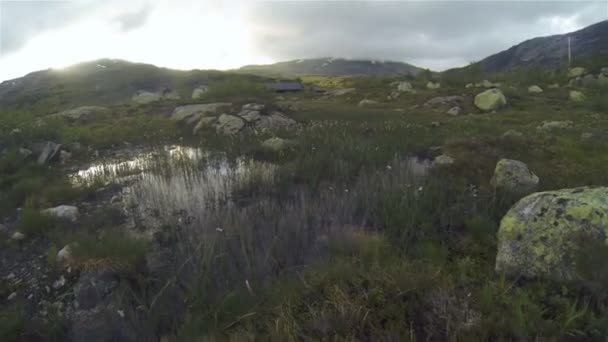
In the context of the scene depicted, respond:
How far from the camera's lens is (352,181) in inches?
237

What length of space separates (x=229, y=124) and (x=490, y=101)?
15.0 meters

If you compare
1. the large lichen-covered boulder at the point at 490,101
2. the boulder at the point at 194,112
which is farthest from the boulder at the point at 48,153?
the large lichen-covered boulder at the point at 490,101

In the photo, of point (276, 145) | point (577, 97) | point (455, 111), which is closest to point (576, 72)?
point (577, 97)

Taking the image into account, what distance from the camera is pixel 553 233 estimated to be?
119 inches

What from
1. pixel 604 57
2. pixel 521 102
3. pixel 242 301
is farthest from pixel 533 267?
pixel 604 57

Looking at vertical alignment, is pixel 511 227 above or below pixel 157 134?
below

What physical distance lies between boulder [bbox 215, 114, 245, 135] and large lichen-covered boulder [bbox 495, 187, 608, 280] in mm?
11693

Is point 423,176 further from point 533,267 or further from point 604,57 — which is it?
point 604,57

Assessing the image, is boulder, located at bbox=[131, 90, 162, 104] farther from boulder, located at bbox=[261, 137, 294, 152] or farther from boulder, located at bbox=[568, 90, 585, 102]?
boulder, located at bbox=[568, 90, 585, 102]

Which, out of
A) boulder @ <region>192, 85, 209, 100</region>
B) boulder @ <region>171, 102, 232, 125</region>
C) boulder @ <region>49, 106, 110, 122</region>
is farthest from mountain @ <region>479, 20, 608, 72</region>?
boulder @ <region>171, 102, 232, 125</region>

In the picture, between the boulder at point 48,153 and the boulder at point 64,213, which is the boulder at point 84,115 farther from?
the boulder at point 64,213

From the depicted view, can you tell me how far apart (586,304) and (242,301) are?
256 cm

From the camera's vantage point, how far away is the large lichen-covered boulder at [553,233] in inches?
112

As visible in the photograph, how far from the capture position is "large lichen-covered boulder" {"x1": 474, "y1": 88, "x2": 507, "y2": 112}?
19.5 metres
